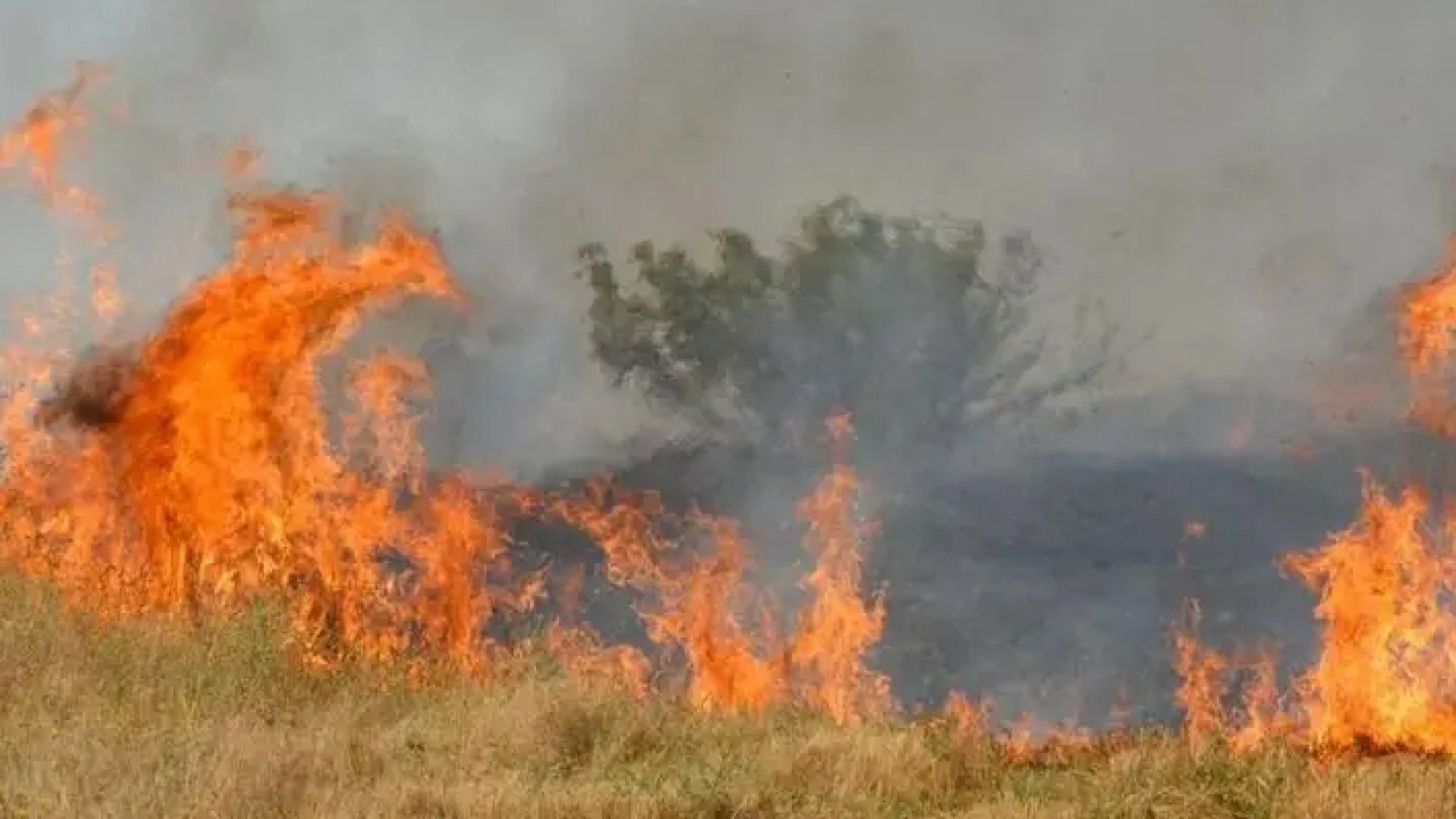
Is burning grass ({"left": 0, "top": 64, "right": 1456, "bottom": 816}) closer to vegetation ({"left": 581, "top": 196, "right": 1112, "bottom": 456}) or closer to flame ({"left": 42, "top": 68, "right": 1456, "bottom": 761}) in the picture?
flame ({"left": 42, "top": 68, "right": 1456, "bottom": 761})

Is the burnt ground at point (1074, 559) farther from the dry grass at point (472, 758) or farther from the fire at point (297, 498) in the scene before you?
the dry grass at point (472, 758)

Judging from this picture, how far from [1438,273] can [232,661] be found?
34.6 ft

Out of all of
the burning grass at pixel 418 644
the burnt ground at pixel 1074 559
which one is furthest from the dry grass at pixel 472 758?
the burnt ground at pixel 1074 559

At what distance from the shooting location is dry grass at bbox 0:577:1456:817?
7.00m

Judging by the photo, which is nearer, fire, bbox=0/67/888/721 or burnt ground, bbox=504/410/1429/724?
fire, bbox=0/67/888/721

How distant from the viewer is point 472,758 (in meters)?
8.12

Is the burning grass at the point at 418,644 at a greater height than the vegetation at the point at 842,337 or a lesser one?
lesser

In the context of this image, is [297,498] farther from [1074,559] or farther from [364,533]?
[1074,559]

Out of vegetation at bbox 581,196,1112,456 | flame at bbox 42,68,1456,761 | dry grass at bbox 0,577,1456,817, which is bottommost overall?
dry grass at bbox 0,577,1456,817

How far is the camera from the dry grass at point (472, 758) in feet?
23.0

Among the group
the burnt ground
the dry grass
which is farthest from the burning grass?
the burnt ground

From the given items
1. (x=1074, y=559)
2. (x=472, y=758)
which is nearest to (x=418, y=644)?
(x=472, y=758)

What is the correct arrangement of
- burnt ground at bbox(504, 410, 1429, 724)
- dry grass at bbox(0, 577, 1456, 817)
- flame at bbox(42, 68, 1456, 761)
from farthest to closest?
burnt ground at bbox(504, 410, 1429, 724) < flame at bbox(42, 68, 1456, 761) < dry grass at bbox(0, 577, 1456, 817)

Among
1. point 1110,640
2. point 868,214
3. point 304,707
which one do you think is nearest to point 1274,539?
point 1110,640
